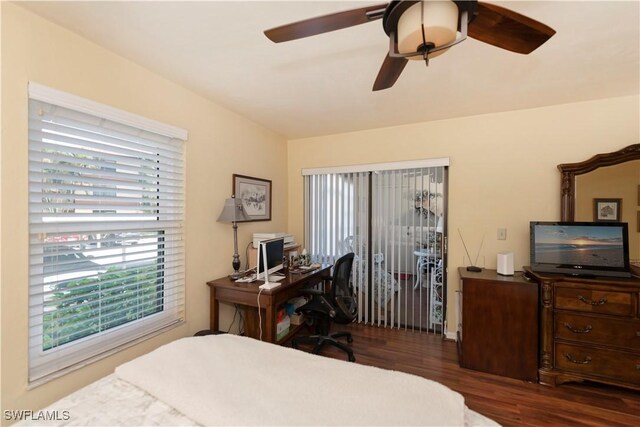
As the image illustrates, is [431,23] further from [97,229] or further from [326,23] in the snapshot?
[97,229]

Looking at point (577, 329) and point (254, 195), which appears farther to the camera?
point (254, 195)

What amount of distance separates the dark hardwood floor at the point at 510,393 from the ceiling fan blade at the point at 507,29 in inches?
87.3

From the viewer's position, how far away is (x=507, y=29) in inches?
43.3

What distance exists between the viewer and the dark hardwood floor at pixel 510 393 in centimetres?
183

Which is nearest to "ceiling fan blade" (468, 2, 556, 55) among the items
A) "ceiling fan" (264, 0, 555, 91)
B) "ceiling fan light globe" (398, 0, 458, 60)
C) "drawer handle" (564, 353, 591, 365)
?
"ceiling fan" (264, 0, 555, 91)

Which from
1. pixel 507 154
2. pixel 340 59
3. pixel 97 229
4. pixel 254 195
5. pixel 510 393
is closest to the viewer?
pixel 97 229

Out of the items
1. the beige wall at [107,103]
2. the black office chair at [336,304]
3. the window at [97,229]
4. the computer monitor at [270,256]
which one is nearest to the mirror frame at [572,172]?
the black office chair at [336,304]

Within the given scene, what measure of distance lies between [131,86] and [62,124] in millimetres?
521

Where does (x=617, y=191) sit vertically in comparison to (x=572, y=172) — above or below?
below

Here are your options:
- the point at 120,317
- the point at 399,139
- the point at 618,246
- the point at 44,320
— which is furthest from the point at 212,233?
the point at 618,246

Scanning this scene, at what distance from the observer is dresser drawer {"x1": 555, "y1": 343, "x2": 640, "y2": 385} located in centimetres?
202

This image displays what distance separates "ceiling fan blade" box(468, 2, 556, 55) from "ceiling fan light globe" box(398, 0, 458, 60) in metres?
0.10

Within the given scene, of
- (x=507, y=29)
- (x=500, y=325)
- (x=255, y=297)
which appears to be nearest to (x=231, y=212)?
(x=255, y=297)

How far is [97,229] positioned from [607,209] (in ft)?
13.0
